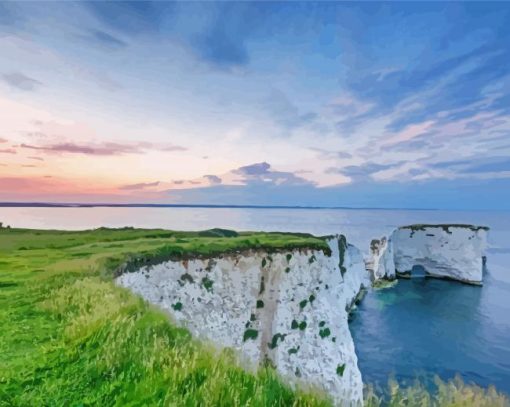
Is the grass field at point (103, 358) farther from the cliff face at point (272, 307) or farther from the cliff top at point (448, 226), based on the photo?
the cliff top at point (448, 226)

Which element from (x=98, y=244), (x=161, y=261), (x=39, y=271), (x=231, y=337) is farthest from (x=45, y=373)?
(x=98, y=244)

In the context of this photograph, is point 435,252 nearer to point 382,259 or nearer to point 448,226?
point 448,226

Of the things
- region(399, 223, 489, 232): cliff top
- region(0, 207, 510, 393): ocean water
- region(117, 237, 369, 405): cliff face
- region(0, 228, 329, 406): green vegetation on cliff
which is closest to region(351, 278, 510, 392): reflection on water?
region(0, 207, 510, 393): ocean water

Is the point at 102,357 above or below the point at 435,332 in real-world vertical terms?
above

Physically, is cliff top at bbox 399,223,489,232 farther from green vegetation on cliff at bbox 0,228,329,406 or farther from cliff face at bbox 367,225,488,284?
green vegetation on cliff at bbox 0,228,329,406

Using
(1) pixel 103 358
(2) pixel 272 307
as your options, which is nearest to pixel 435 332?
(2) pixel 272 307

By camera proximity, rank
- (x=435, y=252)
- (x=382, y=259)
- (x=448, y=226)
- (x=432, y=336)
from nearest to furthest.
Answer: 1. (x=432, y=336)
2. (x=382, y=259)
3. (x=448, y=226)
4. (x=435, y=252)

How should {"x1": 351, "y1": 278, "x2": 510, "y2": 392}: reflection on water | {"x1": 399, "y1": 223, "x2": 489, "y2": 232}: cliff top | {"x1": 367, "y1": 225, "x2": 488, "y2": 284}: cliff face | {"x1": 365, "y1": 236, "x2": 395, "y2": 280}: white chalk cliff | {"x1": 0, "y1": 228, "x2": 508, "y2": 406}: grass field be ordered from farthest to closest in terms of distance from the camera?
1. {"x1": 399, "y1": 223, "x2": 489, "y2": 232}: cliff top
2. {"x1": 365, "y1": 236, "x2": 395, "y2": 280}: white chalk cliff
3. {"x1": 367, "y1": 225, "x2": 488, "y2": 284}: cliff face
4. {"x1": 351, "y1": 278, "x2": 510, "y2": 392}: reflection on water
5. {"x1": 0, "y1": 228, "x2": 508, "y2": 406}: grass field
